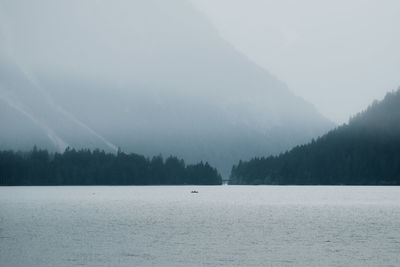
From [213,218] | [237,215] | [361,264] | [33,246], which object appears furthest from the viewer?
[237,215]

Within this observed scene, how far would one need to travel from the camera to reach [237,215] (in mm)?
137375

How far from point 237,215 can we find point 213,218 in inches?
381

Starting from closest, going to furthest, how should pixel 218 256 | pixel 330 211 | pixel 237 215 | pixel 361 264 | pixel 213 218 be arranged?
pixel 361 264 < pixel 218 256 < pixel 213 218 < pixel 237 215 < pixel 330 211

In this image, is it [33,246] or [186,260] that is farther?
[33,246]

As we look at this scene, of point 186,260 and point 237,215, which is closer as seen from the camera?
point 186,260

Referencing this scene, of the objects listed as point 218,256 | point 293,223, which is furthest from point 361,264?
point 293,223

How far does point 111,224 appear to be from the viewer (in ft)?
383

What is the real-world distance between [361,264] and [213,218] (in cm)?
6080

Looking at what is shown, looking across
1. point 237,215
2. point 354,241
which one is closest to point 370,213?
point 237,215

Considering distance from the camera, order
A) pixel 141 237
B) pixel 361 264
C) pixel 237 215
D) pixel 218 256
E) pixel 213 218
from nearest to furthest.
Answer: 1. pixel 361 264
2. pixel 218 256
3. pixel 141 237
4. pixel 213 218
5. pixel 237 215

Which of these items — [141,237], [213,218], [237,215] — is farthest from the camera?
[237,215]

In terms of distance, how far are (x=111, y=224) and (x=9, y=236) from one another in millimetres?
23706

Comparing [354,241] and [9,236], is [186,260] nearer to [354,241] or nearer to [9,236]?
[354,241]

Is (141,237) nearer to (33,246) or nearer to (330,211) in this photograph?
(33,246)
